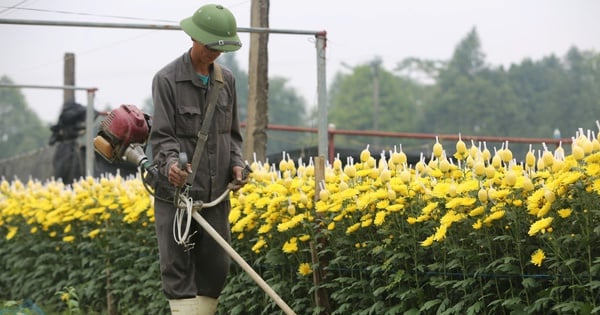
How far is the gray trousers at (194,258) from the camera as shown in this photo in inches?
238

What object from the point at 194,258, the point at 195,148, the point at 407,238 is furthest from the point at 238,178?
the point at 407,238

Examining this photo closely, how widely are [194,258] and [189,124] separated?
30.5 inches

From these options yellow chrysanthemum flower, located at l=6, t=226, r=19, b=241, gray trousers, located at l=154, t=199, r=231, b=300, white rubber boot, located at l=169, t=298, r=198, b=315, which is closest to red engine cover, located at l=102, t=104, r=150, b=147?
gray trousers, located at l=154, t=199, r=231, b=300

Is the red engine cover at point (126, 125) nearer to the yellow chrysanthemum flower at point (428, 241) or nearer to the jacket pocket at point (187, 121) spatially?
the jacket pocket at point (187, 121)

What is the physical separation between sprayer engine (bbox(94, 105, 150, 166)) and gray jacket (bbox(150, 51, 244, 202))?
13cm

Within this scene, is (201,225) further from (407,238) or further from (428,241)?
(428,241)

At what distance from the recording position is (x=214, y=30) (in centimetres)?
586

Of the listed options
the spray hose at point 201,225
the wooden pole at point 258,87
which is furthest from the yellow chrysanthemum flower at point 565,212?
the wooden pole at point 258,87

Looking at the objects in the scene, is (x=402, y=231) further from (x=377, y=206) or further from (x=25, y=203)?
(x=25, y=203)

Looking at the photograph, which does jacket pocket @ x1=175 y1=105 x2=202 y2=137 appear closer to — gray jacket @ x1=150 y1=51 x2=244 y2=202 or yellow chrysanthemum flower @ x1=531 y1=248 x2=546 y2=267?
gray jacket @ x1=150 y1=51 x2=244 y2=202

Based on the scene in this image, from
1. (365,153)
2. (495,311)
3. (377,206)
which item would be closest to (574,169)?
(495,311)

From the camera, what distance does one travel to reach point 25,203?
10.8 meters

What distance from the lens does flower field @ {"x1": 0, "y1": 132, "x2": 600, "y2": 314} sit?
16.8 feet

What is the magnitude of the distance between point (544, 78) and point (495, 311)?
220 feet
